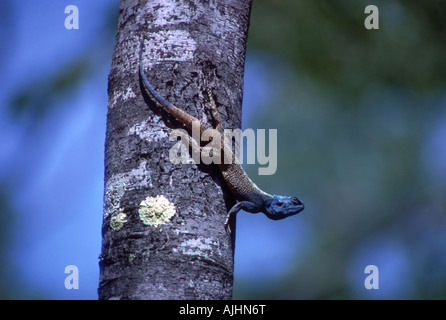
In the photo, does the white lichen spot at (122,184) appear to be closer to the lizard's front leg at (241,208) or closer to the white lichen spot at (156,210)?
the white lichen spot at (156,210)

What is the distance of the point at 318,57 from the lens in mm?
6980

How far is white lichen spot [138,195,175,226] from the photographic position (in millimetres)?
2955

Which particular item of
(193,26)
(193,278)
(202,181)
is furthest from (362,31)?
(193,278)

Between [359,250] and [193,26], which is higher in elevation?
[193,26]

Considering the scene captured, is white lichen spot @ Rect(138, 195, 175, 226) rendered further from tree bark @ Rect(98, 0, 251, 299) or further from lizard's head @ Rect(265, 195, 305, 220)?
lizard's head @ Rect(265, 195, 305, 220)

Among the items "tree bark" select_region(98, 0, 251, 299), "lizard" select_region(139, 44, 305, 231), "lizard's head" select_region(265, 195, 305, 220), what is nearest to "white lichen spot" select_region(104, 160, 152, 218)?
"tree bark" select_region(98, 0, 251, 299)

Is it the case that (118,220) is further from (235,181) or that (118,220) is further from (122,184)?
(235,181)

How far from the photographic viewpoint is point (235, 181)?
3.71 m

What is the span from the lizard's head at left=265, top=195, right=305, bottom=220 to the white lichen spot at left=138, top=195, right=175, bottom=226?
5.52ft

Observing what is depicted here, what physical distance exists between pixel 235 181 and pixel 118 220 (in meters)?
0.90

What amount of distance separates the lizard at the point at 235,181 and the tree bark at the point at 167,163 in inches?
1.8

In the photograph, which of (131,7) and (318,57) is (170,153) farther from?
(318,57)

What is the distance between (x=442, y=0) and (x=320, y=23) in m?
1.45
